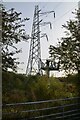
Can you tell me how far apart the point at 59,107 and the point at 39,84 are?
2.38 metres

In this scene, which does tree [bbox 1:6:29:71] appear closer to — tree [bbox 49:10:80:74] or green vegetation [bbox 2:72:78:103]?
green vegetation [bbox 2:72:78:103]

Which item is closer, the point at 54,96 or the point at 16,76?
the point at 16,76

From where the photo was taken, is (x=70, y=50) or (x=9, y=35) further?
(x=70, y=50)

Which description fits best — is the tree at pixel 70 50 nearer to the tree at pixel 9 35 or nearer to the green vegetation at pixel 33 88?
the green vegetation at pixel 33 88

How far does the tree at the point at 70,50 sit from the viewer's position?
12.8 metres

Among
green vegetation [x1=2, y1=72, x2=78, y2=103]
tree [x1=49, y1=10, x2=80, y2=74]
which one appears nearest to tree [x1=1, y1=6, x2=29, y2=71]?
green vegetation [x1=2, y1=72, x2=78, y2=103]

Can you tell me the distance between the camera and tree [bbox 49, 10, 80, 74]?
1277 cm

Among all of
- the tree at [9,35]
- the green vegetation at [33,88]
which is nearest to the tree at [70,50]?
the green vegetation at [33,88]

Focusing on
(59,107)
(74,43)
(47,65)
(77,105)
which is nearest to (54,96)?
(77,105)

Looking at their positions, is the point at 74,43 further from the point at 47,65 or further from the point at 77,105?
the point at 77,105

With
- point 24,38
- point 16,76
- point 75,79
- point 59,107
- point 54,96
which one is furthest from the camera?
point 75,79

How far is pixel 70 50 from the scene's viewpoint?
12852 mm

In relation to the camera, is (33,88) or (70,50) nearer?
(33,88)

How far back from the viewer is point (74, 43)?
12953mm
